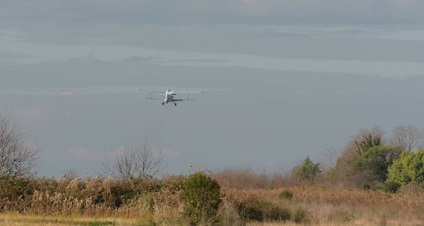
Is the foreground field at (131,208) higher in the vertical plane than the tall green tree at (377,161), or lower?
lower

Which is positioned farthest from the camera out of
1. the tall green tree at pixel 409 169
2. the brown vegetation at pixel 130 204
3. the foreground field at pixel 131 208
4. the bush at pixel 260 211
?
the tall green tree at pixel 409 169

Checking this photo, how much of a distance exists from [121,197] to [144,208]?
8.81 ft

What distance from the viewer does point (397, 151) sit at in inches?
3295

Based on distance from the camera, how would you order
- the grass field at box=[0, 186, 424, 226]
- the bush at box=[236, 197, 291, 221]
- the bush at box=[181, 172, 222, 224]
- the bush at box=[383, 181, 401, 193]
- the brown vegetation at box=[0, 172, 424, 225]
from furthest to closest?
the bush at box=[383, 181, 401, 193]
the bush at box=[236, 197, 291, 221]
the brown vegetation at box=[0, 172, 424, 225]
the grass field at box=[0, 186, 424, 226]
the bush at box=[181, 172, 222, 224]

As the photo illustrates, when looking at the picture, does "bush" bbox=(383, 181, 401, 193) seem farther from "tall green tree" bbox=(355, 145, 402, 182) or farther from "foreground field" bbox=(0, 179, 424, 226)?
"foreground field" bbox=(0, 179, 424, 226)

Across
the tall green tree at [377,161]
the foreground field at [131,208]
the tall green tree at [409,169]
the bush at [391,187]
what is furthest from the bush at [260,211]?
the tall green tree at [377,161]

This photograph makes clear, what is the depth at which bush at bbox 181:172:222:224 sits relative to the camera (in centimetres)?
2844

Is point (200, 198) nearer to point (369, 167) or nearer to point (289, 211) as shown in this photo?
point (289, 211)

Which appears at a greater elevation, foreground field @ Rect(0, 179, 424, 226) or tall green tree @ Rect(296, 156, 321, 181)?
tall green tree @ Rect(296, 156, 321, 181)

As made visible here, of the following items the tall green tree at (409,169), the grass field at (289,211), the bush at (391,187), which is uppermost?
the tall green tree at (409,169)

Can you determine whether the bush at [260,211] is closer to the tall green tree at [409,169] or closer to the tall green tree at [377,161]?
the tall green tree at [409,169]

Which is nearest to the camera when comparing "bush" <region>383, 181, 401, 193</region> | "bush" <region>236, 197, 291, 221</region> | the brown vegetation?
the brown vegetation

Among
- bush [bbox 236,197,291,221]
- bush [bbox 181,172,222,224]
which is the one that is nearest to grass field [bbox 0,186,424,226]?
bush [bbox 236,197,291,221]

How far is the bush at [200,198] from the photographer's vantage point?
28442mm
